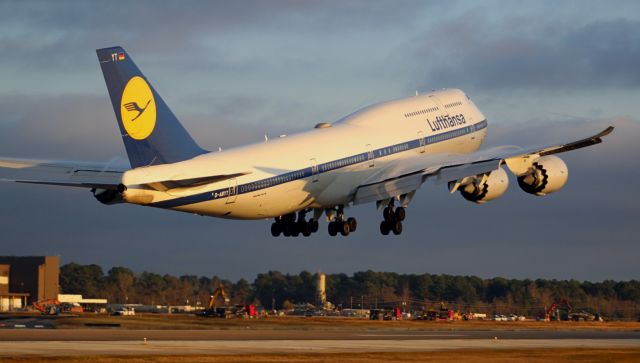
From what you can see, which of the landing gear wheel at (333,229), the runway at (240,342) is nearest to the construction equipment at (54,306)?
the runway at (240,342)

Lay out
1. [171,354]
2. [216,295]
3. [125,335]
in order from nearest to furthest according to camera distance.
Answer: [171,354] → [125,335] → [216,295]

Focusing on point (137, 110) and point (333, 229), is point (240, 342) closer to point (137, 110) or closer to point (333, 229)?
point (333, 229)

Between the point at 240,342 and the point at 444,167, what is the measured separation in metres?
14.5

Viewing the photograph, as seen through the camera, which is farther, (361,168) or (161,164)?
(361,168)

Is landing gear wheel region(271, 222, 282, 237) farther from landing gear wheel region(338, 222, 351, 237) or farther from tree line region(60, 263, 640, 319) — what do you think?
tree line region(60, 263, 640, 319)

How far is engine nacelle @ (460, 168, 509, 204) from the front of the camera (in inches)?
2500

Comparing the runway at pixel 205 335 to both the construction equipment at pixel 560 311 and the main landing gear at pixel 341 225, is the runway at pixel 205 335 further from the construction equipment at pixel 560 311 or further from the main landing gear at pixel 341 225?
the construction equipment at pixel 560 311

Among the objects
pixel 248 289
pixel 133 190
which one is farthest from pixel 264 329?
pixel 248 289

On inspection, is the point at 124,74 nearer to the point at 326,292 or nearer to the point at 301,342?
the point at 301,342

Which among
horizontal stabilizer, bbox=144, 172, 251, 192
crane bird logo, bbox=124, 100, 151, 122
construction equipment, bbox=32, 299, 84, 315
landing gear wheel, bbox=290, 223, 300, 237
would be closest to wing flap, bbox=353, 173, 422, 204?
landing gear wheel, bbox=290, 223, 300, 237

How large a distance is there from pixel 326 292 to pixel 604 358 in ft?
316

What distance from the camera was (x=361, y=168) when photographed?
213ft

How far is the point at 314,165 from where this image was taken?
202ft

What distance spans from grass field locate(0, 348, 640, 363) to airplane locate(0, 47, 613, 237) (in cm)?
878
